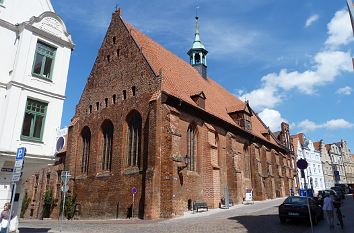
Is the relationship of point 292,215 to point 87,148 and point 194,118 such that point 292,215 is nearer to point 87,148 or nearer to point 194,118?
point 194,118

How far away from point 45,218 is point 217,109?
717 inches

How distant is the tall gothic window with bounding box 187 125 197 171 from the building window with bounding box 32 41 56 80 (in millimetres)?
12279

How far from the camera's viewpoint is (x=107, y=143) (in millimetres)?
25609

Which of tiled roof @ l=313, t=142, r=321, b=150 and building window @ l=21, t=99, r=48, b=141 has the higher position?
tiled roof @ l=313, t=142, r=321, b=150

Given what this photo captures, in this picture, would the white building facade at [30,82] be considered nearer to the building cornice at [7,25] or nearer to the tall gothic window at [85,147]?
the building cornice at [7,25]

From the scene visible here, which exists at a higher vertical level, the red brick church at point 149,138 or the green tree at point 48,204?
the red brick church at point 149,138

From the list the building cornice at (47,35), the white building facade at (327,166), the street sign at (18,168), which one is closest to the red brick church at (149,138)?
the building cornice at (47,35)

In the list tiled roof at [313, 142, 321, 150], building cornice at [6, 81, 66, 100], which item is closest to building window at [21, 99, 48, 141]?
building cornice at [6, 81, 66, 100]

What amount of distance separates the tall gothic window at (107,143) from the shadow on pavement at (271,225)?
12745mm

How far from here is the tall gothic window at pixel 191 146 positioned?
23.5m

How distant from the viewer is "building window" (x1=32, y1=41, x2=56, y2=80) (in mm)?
13648

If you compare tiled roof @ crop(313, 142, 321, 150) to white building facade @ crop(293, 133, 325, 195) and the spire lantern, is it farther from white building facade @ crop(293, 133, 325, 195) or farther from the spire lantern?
the spire lantern

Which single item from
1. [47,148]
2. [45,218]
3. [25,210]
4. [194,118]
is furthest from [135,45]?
[25,210]

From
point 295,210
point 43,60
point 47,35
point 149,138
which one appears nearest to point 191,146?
point 149,138
